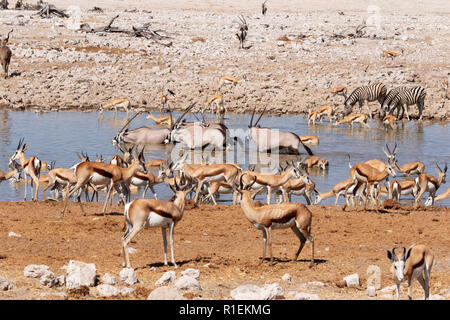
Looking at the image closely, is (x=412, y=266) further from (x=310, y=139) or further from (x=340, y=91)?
(x=340, y=91)

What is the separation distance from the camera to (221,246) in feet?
32.8

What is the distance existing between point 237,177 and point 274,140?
20.3ft

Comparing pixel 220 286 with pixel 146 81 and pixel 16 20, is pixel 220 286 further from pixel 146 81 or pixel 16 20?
pixel 16 20

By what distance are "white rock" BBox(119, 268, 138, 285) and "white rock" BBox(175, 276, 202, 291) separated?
49 cm

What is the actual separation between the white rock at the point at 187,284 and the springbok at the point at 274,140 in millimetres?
11304

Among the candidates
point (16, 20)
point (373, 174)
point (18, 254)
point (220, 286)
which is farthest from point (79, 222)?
point (16, 20)

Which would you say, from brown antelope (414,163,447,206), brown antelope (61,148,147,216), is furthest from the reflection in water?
brown antelope (61,148,147,216)

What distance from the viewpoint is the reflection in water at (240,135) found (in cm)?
1695

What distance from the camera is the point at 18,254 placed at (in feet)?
29.7

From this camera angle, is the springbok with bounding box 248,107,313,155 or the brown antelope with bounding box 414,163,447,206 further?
the springbok with bounding box 248,107,313,155

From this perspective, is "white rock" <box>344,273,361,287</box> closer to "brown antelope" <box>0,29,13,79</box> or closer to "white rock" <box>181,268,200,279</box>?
"white rock" <box>181,268,200,279</box>

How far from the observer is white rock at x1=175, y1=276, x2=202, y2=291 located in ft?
24.2

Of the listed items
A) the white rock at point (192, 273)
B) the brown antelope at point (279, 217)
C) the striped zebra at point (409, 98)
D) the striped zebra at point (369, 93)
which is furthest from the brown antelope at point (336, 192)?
the striped zebra at point (369, 93)

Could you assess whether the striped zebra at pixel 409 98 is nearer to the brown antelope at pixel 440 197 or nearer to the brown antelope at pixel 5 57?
the brown antelope at pixel 440 197
